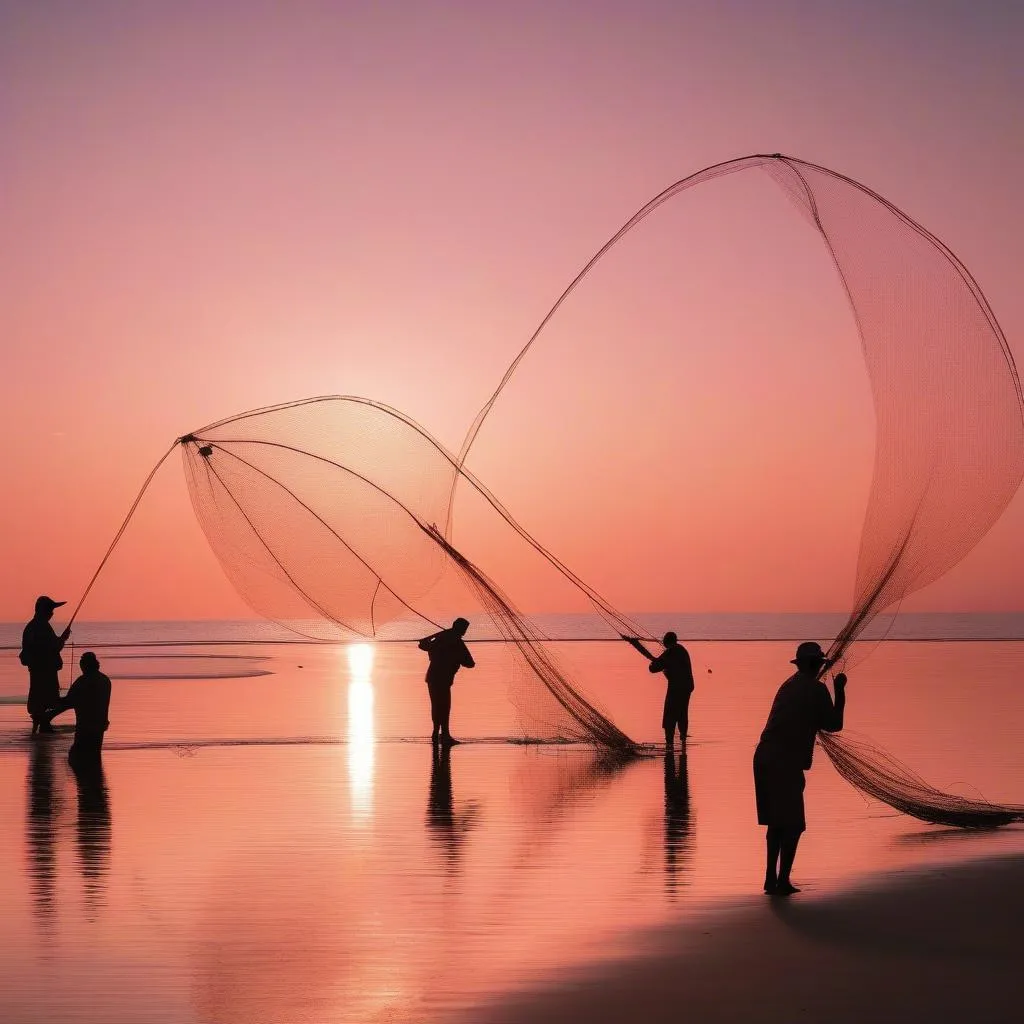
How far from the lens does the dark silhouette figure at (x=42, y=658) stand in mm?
20234

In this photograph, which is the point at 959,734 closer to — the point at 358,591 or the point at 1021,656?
the point at 358,591

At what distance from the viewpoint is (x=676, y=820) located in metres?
13.2

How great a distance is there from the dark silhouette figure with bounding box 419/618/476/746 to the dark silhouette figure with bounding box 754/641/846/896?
9712 mm

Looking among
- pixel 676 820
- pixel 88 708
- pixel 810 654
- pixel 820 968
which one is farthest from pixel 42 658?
pixel 820 968

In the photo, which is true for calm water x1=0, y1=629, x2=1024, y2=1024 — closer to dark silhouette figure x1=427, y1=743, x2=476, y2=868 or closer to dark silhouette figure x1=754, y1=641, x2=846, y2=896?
dark silhouette figure x1=427, y1=743, x2=476, y2=868

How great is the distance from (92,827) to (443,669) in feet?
24.5

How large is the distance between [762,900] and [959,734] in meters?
12.1

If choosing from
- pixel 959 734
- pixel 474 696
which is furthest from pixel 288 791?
pixel 474 696

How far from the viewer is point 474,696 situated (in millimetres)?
30969

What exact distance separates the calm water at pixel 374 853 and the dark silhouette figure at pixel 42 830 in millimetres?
41

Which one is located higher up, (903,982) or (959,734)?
(903,982)

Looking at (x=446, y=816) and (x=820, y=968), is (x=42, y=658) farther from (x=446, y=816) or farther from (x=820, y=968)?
(x=820, y=968)

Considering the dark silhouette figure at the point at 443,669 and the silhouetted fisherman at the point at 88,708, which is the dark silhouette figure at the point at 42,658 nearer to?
the silhouetted fisherman at the point at 88,708

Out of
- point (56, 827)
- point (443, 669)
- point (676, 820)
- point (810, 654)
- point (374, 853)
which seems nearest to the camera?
point (810, 654)
